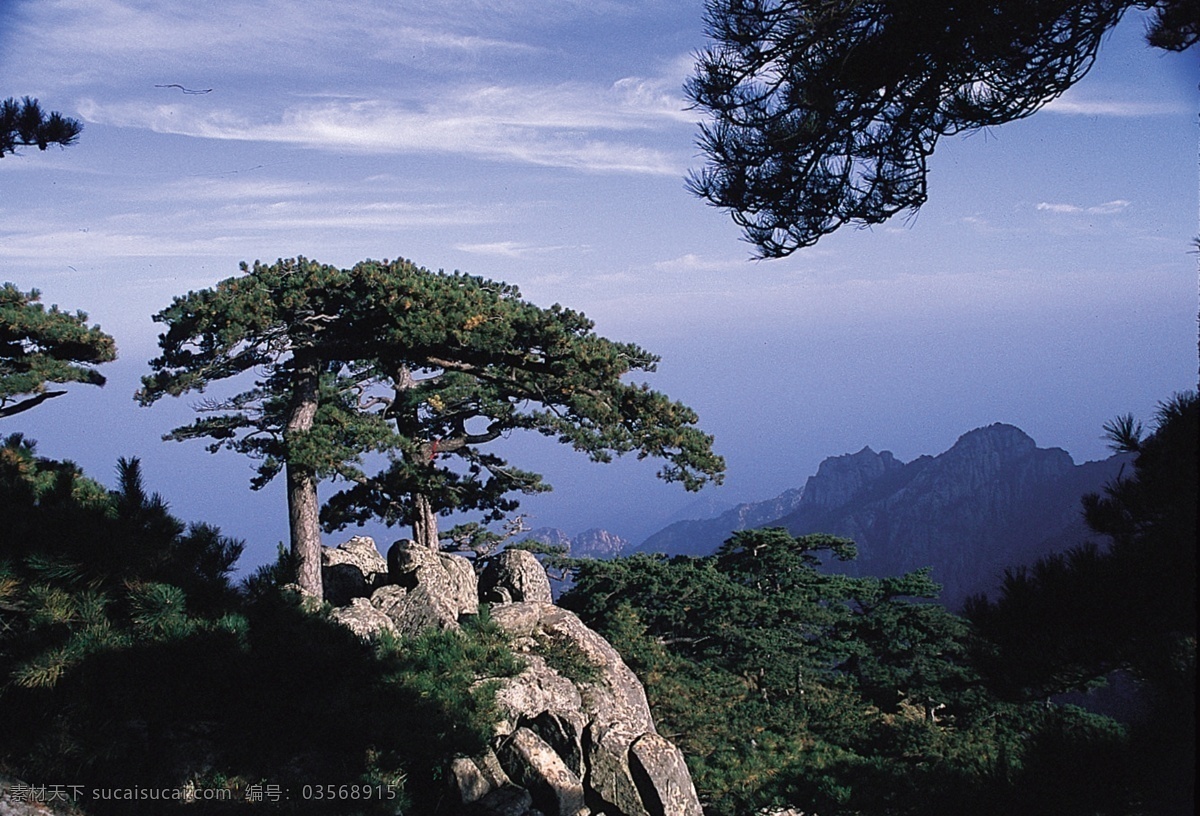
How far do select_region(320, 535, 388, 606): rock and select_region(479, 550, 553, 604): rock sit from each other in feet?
5.74

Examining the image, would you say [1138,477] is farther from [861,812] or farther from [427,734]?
[861,812]

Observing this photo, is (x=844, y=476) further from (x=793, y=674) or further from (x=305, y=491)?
(x=305, y=491)

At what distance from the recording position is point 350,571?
1284cm

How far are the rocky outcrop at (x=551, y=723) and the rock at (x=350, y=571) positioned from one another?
0.66 meters

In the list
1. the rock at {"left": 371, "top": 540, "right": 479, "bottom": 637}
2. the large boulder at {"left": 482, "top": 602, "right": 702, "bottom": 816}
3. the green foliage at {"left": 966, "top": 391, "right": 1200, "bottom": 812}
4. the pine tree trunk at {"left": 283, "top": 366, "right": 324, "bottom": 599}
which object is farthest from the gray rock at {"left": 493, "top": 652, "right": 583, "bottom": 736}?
the green foliage at {"left": 966, "top": 391, "right": 1200, "bottom": 812}

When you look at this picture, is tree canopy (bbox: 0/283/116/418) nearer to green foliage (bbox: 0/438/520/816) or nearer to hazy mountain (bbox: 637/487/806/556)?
green foliage (bbox: 0/438/520/816)

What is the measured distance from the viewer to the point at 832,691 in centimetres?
1848

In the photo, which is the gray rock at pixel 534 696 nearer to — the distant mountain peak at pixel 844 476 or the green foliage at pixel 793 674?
the green foliage at pixel 793 674

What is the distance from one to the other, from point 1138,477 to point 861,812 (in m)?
9.26

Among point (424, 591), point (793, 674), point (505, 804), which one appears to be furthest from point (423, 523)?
point (793, 674)

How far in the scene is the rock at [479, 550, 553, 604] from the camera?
13023 millimetres

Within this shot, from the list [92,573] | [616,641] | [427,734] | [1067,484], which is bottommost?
[1067,484]

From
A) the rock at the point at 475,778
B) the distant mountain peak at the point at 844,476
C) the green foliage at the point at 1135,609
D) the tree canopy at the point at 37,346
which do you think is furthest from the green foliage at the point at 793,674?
the distant mountain peak at the point at 844,476

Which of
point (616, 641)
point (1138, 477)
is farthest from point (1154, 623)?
point (616, 641)
